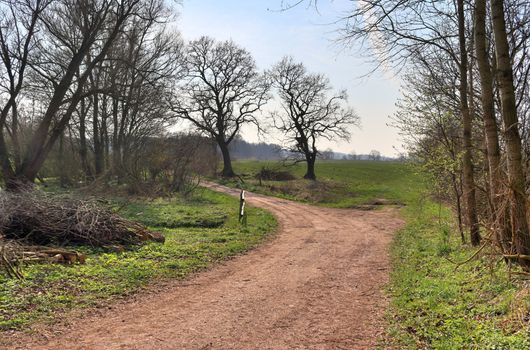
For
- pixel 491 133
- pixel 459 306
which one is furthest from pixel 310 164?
pixel 459 306

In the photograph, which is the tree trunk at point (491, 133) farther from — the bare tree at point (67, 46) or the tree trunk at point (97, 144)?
the tree trunk at point (97, 144)

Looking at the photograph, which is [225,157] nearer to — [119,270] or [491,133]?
[119,270]

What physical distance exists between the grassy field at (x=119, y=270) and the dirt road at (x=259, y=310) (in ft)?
1.79

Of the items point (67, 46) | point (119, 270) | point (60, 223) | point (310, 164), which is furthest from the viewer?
point (310, 164)

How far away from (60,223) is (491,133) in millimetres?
9602

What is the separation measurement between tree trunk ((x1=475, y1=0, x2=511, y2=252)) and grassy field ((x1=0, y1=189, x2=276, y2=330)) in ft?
19.3

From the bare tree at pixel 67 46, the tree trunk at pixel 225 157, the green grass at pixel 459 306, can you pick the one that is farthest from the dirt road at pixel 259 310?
the tree trunk at pixel 225 157

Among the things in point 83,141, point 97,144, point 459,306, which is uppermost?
point 83,141

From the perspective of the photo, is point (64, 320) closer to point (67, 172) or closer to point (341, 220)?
point (341, 220)

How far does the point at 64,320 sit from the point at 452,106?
40.0 ft

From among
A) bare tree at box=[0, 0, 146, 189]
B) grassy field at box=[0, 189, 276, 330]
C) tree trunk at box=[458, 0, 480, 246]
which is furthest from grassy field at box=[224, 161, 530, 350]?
bare tree at box=[0, 0, 146, 189]

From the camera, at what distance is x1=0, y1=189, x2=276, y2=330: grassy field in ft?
19.9

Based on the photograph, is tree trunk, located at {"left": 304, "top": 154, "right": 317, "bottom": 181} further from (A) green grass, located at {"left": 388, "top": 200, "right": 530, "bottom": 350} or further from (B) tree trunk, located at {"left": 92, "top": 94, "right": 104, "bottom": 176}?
(A) green grass, located at {"left": 388, "top": 200, "right": 530, "bottom": 350}

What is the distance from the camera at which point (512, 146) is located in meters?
6.16
